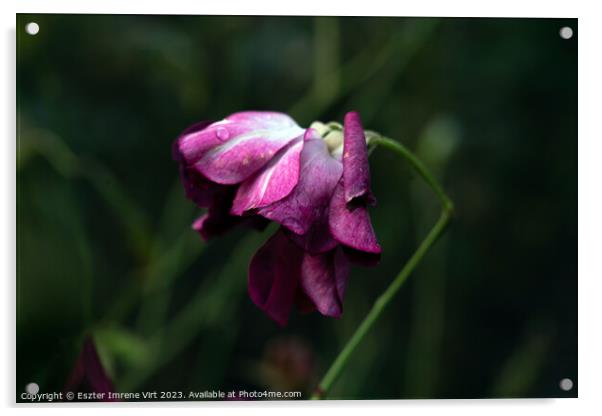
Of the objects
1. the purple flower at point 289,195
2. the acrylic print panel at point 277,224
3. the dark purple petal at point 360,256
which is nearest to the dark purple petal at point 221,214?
the purple flower at point 289,195

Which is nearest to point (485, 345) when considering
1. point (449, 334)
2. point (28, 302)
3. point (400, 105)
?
point (449, 334)

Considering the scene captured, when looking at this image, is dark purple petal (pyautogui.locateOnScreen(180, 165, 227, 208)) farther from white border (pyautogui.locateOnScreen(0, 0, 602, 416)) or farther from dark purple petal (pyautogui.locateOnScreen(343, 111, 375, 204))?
white border (pyautogui.locateOnScreen(0, 0, 602, 416))

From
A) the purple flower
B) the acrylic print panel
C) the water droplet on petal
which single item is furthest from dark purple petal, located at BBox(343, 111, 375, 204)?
the acrylic print panel
